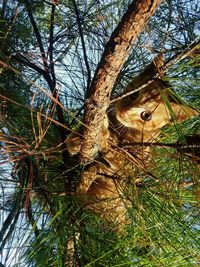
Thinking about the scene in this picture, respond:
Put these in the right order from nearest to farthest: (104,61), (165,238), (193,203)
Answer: (104,61) → (165,238) → (193,203)

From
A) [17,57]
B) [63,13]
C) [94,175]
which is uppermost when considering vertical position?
[63,13]

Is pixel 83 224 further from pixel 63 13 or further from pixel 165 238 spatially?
pixel 63 13

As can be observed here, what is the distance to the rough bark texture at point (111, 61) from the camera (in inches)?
20.9

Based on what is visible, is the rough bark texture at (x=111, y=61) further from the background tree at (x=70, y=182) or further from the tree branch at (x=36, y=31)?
the tree branch at (x=36, y=31)

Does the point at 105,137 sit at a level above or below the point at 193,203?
above

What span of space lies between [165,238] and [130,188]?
0.10 m

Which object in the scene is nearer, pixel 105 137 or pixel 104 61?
pixel 104 61

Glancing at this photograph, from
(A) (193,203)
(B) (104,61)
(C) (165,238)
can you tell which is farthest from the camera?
(A) (193,203)

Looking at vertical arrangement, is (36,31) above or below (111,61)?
above

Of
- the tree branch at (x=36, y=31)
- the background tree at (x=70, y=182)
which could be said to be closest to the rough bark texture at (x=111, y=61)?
the background tree at (x=70, y=182)

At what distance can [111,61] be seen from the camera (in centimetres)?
57

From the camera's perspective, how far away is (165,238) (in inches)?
28.4

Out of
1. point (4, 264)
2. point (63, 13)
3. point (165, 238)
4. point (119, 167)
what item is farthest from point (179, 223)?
point (63, 13)

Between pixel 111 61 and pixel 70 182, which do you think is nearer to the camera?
pixel 111 61
